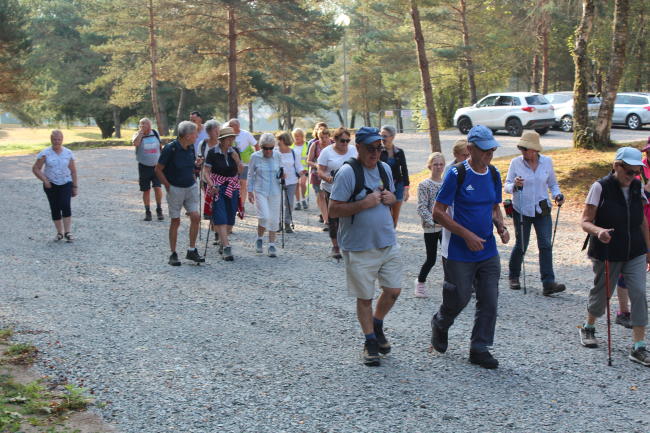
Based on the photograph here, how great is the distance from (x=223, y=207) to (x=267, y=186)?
2.47 ft

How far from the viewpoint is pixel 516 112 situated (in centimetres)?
2472

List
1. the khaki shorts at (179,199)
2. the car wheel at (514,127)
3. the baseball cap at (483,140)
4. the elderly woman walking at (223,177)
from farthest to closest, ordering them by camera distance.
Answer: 1. the car wheel at (514,127)
2. the elderly woman walking at (223,177)
3. the khaki shorts at (179,199)
4. the baseball cap at (483,140)

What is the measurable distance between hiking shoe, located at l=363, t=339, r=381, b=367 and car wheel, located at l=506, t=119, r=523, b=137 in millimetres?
21992

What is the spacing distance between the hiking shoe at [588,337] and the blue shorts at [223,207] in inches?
201

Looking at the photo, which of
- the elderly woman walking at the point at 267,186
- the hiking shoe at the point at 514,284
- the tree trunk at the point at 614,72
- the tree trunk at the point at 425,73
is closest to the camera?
the hiking shoe at the point at 514,284

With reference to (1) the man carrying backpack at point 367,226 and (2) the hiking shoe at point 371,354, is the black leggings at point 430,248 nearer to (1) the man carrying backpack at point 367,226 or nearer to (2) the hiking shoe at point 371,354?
(1) the man carrying backpack at point 367,226

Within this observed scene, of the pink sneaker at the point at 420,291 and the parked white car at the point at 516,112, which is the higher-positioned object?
the parked white car at the point at 516,112

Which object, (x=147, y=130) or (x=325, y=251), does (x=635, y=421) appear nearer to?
(x=325, y=251)

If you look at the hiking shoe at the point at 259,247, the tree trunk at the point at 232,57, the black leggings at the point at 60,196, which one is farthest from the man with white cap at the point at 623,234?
the tree trunk at the point at 232,57

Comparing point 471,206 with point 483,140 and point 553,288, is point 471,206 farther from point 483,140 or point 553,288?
point 553,288

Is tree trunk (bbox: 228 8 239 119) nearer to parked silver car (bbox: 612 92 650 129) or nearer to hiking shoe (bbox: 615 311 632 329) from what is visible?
parked silver car (bbox: 612 92 650 129)

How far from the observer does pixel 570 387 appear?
4.32 metres

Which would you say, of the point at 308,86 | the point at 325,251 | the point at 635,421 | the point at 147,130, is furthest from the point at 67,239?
the point at 308,86

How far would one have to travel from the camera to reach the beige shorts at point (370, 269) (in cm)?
466
